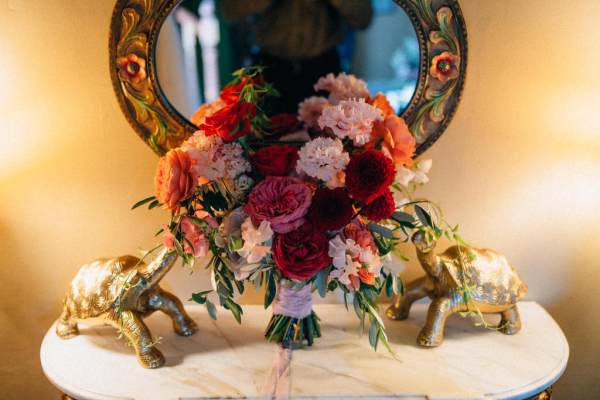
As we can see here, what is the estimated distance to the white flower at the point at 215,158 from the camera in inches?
41.0

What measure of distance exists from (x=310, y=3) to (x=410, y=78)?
33 centimetres

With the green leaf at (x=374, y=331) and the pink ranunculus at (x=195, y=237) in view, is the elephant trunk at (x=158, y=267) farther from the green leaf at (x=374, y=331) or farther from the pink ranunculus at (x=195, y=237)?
the green leaf at (x=374, y=331)

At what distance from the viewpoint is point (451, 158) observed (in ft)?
4.65

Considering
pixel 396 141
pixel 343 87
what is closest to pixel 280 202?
pixel 396 141

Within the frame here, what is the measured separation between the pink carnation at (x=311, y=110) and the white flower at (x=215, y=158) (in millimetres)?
294

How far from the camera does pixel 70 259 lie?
1.49 metres

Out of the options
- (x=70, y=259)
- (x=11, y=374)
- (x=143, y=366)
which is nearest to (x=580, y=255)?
(x=143, y=366)

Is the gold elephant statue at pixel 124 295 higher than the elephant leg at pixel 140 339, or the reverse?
the gold elephant statue at pixel 124 295

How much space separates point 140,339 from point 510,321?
3.22ft

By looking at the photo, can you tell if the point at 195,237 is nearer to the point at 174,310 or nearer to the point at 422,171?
the point at 174,310

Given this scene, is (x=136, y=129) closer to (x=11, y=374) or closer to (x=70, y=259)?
(x=70, y=259)

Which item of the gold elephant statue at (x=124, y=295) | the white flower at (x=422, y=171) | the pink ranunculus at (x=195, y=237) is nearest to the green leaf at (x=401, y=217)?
the white flower at (x=422, y=171)

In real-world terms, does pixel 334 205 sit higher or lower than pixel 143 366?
higher

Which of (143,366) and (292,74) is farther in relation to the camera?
(292,74)
